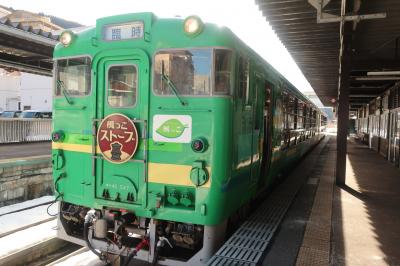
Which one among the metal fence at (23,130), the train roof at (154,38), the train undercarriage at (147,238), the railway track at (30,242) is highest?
the train roof at (154,38)

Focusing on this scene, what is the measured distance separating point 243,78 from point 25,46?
11144 millimetres

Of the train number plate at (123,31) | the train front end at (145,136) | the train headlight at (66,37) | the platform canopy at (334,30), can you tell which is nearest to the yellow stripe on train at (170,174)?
the train front end at (145,136)

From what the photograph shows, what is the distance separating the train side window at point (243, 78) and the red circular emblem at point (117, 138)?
1373mm

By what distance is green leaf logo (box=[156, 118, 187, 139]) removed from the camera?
13.5 ft

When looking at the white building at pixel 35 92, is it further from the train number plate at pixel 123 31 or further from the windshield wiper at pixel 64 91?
the train number plate at pixel 123 31

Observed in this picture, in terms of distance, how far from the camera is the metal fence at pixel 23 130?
16266 millimetres

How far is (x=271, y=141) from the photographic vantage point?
6.71 m

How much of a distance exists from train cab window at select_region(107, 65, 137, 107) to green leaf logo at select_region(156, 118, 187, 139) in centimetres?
51

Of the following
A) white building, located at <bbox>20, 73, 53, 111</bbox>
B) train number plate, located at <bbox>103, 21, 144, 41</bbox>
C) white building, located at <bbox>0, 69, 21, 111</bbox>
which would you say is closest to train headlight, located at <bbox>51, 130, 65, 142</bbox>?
train number plate, located at <bbox>103, 21, 144, 41</bbox>

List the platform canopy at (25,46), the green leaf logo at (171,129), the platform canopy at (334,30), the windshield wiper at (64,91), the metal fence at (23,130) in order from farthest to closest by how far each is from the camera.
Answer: the metal fence at (23,130)
the platform canopy at (25,46)
the platform canopy at (334,30)
the windshield wiper at (64,91)
the green leaf logo at (171,129)

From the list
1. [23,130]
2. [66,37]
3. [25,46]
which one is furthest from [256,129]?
[23,130]

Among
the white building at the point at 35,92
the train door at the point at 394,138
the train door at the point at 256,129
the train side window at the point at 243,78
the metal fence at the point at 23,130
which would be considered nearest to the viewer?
the train side window at the point at 243,78

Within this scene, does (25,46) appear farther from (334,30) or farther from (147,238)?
(147,238)

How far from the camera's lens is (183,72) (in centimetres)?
414
